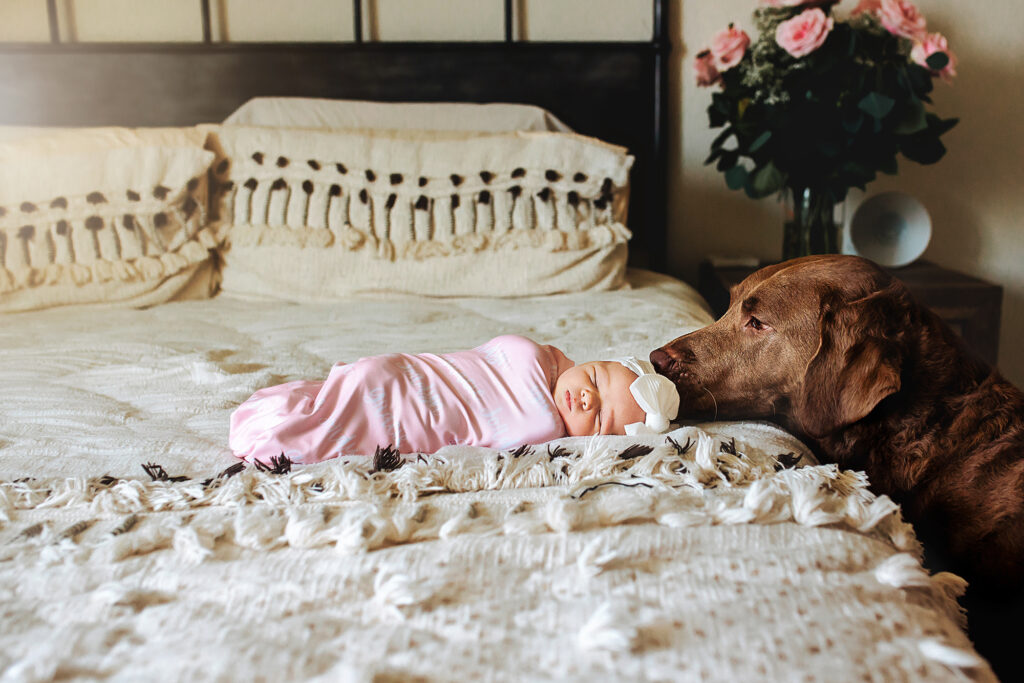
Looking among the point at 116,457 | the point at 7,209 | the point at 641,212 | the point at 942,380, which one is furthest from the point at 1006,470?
the point at 7,209

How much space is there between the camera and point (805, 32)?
1933 mm

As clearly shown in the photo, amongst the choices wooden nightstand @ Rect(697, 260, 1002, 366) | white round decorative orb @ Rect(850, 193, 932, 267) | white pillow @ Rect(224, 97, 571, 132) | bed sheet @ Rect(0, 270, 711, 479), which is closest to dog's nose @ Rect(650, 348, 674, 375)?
bed sheet @ Rect(0, 270, 711, 479)

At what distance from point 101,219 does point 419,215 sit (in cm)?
76

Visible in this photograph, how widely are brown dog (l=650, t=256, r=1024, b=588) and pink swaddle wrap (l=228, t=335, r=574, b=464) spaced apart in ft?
0.82

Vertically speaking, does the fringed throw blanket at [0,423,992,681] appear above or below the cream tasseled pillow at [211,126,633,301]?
below

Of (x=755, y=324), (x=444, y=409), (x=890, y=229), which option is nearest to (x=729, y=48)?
(x=890, y=229)

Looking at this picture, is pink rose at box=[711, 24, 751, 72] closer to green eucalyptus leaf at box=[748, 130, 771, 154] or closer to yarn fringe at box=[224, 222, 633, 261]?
green eucalyptus leaf at box=[748, 130, 771, 154]

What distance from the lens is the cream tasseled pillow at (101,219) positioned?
1.78m

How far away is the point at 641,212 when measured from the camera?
2490 mm

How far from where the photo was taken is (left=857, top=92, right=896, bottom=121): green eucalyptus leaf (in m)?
1.92

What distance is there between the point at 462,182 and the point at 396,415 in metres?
1.06

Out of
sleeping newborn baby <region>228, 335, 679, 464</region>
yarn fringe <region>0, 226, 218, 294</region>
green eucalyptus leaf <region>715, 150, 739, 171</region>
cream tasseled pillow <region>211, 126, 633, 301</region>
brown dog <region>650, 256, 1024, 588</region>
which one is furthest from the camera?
green eucalyptus leaf <region>715, 150, 739, 171</region>

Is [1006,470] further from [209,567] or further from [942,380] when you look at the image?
[209,567]

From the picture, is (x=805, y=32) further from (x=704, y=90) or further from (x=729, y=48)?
(x=704, y=90)
